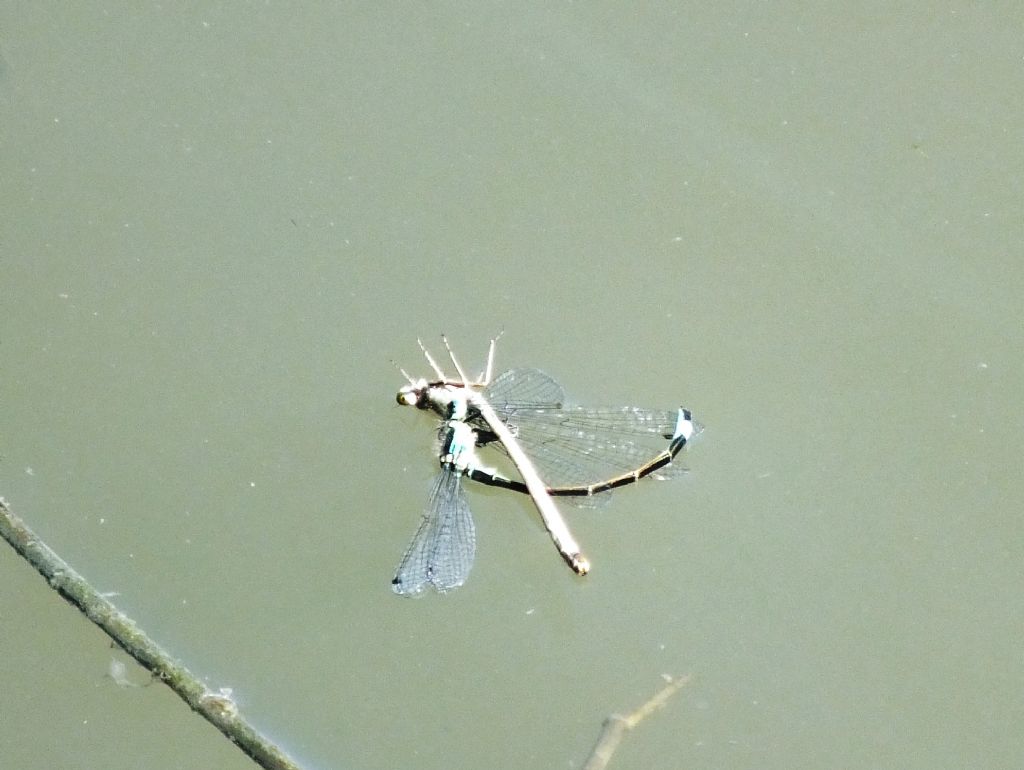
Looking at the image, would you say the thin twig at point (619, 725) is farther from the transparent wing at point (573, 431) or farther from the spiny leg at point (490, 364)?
the spiny leg at point (490, 364)

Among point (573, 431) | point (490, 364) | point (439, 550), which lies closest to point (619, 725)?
point (439, 550)

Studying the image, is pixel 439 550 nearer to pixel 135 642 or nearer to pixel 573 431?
pixel 573 431

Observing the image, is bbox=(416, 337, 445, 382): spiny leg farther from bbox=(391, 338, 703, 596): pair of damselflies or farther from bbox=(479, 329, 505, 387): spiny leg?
bbox=(479, 329, 505, 387): spiny leg

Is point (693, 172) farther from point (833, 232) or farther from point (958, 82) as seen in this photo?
point (958, 82)

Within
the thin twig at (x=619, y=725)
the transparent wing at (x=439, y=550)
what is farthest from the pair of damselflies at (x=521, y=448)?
the thin twig at (x=619, y=725)

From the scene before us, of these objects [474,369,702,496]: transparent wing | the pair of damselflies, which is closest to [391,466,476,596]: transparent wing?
the pair of damselflies

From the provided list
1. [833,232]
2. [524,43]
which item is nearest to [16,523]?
[524,43]
